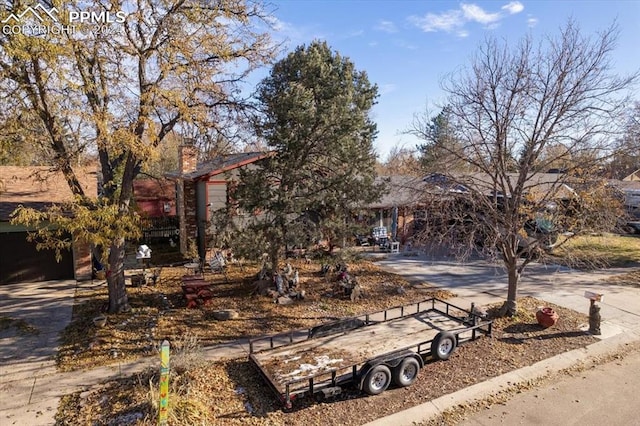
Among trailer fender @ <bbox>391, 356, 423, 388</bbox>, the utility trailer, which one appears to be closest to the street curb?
trailer fender @ <bbox>391, 356, 423, 388</bbox>

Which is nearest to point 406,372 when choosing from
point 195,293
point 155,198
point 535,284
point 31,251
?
point 195,293

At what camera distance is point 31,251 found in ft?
47.1

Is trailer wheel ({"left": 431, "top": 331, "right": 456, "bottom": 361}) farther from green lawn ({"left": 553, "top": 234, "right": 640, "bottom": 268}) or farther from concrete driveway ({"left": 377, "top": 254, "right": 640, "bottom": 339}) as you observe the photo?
green lawn ({"left": 553, "top": 234, "right": 640, "bottom": 268})

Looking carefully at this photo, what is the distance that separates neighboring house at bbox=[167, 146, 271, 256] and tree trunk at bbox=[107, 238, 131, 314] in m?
4.65

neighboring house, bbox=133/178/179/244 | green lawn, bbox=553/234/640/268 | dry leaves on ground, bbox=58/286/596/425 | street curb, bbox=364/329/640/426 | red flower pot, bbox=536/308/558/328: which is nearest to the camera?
dry leaves on ground, bbox=58/286/596/425

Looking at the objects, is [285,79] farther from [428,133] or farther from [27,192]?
[27,192]

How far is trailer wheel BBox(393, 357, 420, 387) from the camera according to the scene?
7512mm

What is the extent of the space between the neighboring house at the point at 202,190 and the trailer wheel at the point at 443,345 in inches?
390

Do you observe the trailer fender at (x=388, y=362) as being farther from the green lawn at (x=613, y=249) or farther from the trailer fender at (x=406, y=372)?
the green lawn at (x=613, y=249)

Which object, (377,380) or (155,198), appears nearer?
(377,380)

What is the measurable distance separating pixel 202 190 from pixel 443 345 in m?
12.8

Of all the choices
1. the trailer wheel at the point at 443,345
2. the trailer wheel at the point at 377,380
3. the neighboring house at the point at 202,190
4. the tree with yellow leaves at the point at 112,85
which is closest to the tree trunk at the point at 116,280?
the tree with yellow leaves at the point at 112,85

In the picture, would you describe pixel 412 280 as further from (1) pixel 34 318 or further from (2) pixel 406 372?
(1) pixel 34 318

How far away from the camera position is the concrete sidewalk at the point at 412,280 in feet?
23.1
